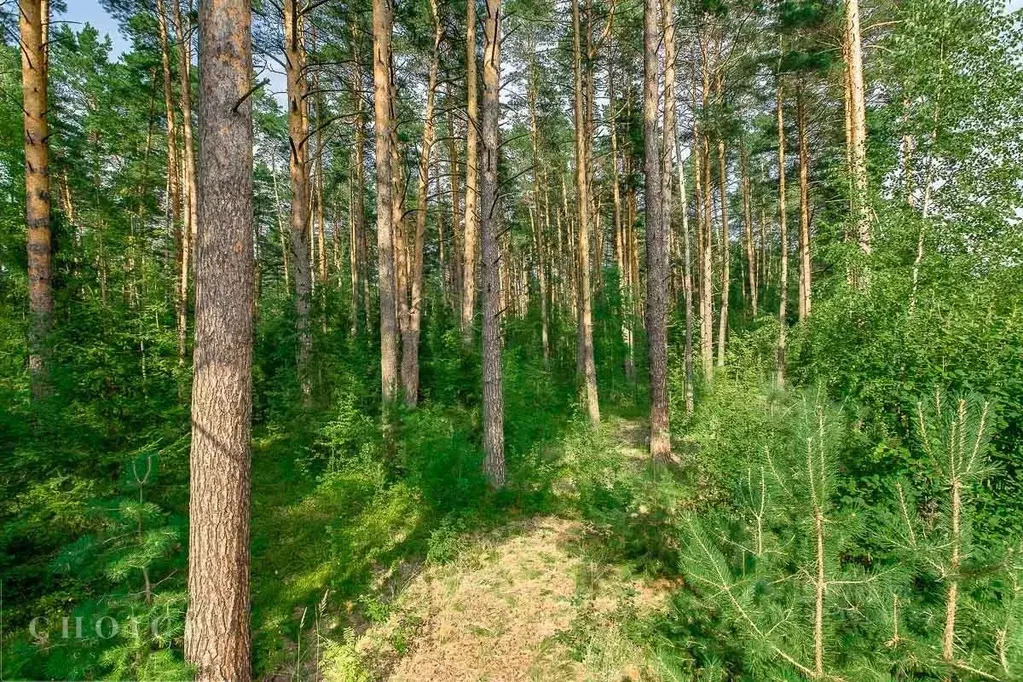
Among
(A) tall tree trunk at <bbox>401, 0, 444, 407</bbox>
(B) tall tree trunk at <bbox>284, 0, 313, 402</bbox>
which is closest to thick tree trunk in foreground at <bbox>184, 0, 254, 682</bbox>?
(A) tall tree trunk at <bbox>401, 0, 444, 407</bbox>

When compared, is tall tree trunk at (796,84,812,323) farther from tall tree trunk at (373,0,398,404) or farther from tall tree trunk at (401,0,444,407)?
tall tree trunk at (373,0,398,404)

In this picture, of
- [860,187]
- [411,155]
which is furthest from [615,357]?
[411,155]

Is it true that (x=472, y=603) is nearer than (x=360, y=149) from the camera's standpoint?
Yes

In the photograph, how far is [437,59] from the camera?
11.7 metres

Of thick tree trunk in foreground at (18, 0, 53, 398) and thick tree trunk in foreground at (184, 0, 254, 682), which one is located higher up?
thick tree trunk in foreground at (18, 0, 53, 398)

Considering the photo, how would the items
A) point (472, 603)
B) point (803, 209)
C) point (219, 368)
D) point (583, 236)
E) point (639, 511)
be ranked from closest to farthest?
point (219, 368)
point (472, 603)
point (639, 511)
point (583, 236)
point (803, 209)

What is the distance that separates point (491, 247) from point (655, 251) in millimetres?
3259

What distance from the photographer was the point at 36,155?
6391 millimetres

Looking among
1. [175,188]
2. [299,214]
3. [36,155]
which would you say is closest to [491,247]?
[299,214]

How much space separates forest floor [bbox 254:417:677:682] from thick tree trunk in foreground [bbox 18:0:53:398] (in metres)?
4.95

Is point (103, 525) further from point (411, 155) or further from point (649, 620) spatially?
point (411, 155)

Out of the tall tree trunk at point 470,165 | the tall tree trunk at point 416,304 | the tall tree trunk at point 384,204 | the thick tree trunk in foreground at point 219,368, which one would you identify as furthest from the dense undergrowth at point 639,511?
the tall tree trunk at point 470,165

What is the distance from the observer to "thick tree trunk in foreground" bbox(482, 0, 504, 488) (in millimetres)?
6168

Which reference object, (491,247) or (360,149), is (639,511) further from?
(360,149)
